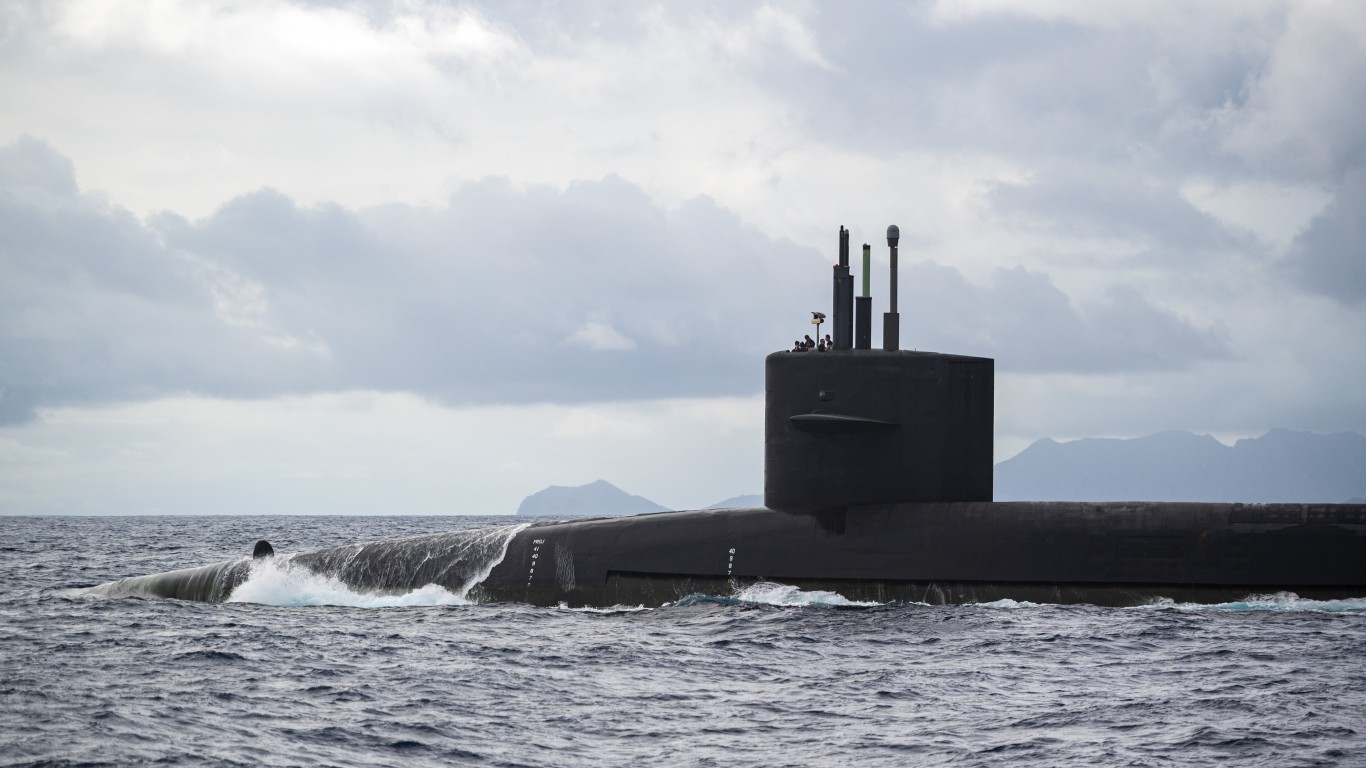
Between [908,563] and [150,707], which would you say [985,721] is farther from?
[150,707]

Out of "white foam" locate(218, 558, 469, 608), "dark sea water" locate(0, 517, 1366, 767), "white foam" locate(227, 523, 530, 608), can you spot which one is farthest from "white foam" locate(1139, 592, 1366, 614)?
"white foam" locate(218, 558, 469, 608)

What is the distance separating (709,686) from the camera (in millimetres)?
14242

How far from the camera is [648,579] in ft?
65.8

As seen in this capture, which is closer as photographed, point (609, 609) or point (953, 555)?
point (953, 555)

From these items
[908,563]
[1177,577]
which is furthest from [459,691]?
[1177,577]

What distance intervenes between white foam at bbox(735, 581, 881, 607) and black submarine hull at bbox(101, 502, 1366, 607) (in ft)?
0.31

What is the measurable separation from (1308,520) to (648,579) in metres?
8.48

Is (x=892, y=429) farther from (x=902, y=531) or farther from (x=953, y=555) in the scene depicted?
(x=953, y=555)

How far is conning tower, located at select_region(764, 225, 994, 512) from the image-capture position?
1906 centimetres

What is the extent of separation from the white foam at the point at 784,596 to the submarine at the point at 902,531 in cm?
10

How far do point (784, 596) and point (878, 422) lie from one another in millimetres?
2609

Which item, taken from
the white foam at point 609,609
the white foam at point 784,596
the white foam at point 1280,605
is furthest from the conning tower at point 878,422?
the white foam at point 1280,605

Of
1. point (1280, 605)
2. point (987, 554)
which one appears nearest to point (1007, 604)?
point (987, 554)

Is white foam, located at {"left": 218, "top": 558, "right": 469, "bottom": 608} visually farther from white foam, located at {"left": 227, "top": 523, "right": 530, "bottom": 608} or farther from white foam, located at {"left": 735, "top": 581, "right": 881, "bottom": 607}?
white foam, located at {"left": 735, "top": 581, "right": 881, "bottom": 607}
